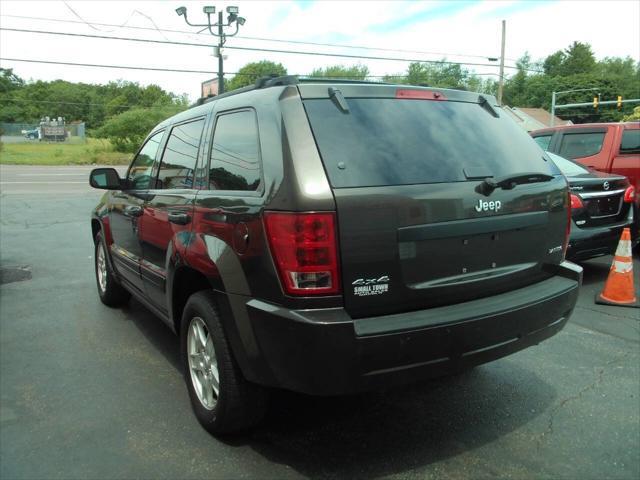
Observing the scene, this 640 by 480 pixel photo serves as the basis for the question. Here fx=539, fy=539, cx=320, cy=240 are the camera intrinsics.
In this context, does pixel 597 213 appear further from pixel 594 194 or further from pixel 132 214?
pixel 132 214

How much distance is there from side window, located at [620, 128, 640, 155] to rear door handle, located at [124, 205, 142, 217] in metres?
7.20

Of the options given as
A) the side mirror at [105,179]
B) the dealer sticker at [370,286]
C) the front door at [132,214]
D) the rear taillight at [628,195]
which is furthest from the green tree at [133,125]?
the dealer sticker at [370,286]

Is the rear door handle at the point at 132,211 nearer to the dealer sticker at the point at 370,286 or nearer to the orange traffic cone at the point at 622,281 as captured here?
the dealer sticker at the point at 370,286

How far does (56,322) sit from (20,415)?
1932 mm

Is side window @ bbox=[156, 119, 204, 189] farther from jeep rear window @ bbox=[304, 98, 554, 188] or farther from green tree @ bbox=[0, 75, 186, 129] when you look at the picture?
green tree @ bbox=[0, 75, 186, 129]

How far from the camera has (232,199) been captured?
2676 mm

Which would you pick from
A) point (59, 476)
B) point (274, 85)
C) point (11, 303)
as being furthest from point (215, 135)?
point (11, 303)

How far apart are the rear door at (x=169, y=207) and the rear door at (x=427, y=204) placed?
113 centimetres

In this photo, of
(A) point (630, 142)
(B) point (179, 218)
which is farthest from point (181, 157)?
(A) point (630, 142)

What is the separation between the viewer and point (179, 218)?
3207 mm

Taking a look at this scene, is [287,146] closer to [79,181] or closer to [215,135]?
[215,135]

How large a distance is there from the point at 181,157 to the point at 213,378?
1515 millimetres

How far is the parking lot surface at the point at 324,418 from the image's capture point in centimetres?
273

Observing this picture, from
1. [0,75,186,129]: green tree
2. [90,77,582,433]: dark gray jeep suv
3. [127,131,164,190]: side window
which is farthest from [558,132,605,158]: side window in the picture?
[0,75,186,129]: green tree
